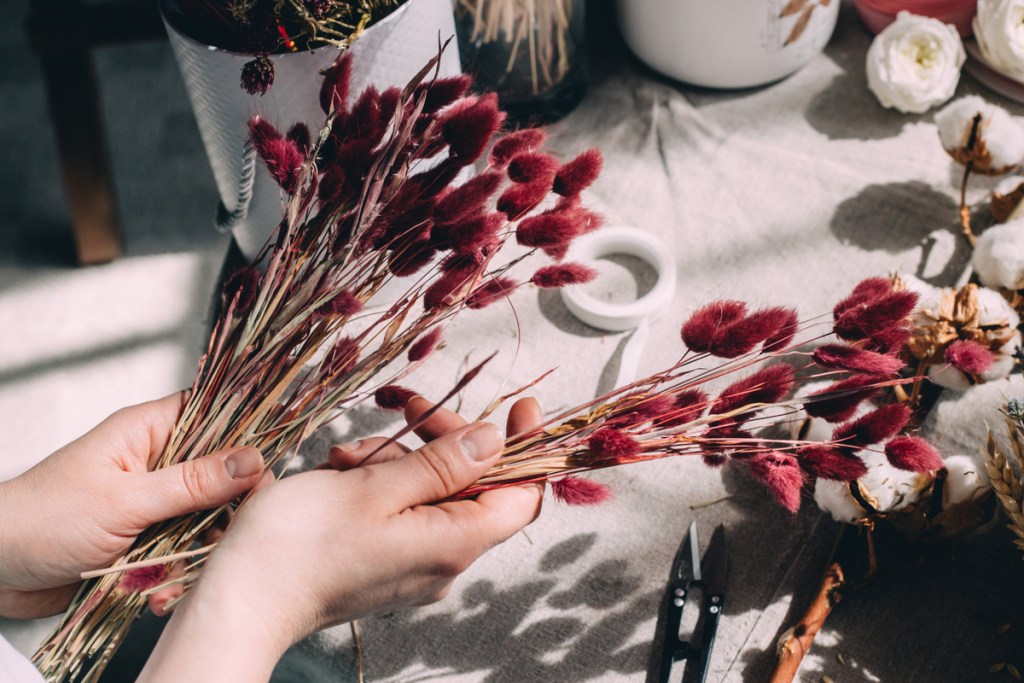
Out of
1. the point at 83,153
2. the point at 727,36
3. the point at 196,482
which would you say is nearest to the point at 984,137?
the point at 727,36

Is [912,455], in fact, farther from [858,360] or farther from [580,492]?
[580,492]

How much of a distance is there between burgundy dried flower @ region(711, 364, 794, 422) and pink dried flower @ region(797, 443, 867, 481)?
0.04 metres

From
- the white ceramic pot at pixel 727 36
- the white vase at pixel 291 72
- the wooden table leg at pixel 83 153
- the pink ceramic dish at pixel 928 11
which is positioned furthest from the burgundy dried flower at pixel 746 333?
the wooden table leg at pixel 83 153

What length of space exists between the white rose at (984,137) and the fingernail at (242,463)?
24.9 inches

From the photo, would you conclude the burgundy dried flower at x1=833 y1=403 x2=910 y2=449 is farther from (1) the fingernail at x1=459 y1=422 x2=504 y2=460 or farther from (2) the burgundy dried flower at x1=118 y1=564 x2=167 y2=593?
(2) the burgundy dried flower at x1=118 y1=564 x2=167 y2=593

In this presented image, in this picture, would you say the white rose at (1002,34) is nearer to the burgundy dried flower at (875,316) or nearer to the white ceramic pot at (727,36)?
the white ceramic pot at (727,36)

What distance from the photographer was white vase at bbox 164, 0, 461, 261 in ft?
1.93

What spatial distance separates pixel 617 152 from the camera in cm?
87

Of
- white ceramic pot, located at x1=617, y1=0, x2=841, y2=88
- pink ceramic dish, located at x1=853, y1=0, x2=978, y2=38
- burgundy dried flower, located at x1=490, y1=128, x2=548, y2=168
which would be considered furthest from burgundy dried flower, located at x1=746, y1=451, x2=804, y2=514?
pink ceramic dish, located at x1=853, y1=0, x2=978, y2=38

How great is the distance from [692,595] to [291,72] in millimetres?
466

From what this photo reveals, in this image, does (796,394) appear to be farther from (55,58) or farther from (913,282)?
(55,58)

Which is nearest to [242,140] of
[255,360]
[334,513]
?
[255,360]

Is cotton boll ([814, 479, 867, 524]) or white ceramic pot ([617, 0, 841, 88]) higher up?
white ceramic pot ([617, 0, 841, 88])

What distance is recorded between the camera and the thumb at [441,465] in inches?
19.2
